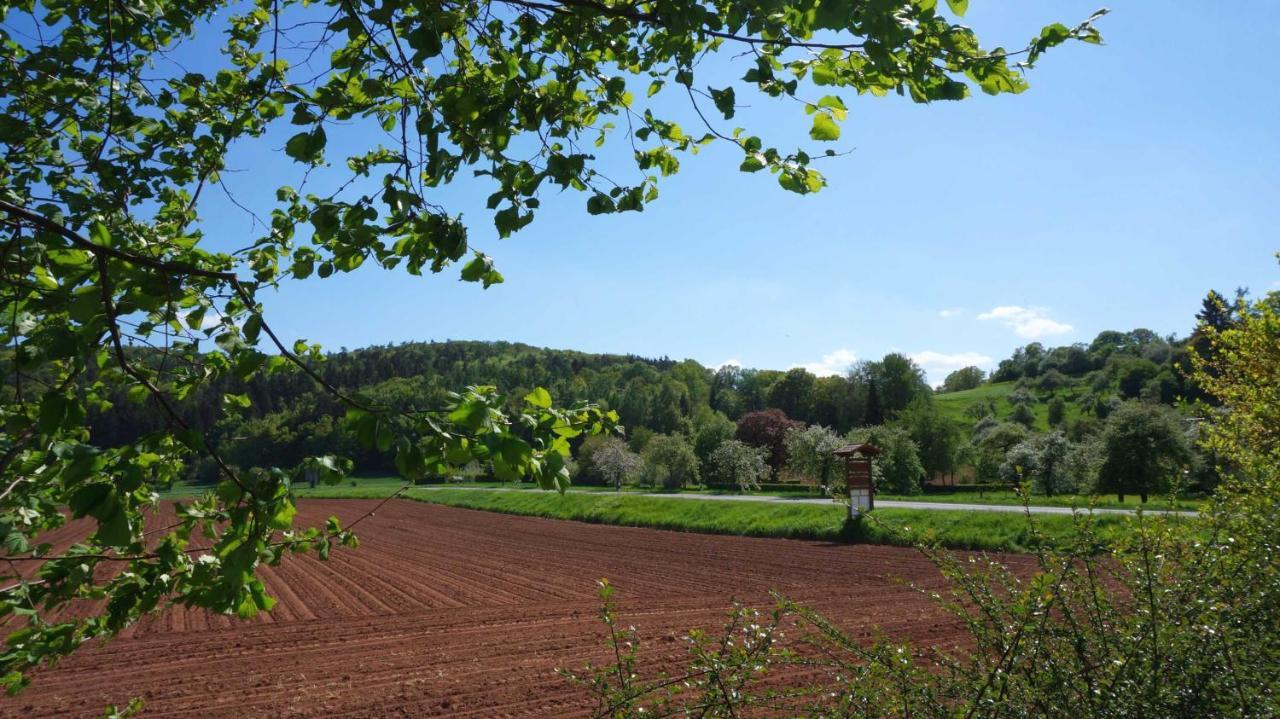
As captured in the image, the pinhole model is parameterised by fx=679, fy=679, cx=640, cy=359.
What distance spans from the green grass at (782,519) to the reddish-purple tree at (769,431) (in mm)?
30391

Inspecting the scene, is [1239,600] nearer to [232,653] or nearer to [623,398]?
[232,653]

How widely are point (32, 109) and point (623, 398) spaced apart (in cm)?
10207

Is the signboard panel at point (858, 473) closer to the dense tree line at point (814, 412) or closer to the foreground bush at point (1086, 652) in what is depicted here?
the dense tree line at point (814, 412)

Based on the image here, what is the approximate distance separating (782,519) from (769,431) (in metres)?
42.5

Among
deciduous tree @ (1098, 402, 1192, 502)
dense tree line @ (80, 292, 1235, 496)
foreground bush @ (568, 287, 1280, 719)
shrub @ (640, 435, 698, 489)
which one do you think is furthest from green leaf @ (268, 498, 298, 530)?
shrub @ (640, 435, 698, 489)

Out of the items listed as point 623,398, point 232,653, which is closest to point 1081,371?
point 623,398

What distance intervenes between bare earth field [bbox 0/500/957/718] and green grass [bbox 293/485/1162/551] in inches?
53.2

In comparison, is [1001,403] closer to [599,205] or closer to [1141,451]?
[1141,451]

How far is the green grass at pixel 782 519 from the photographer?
62.4 ft

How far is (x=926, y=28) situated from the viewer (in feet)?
7.04

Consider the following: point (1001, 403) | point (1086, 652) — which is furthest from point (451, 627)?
point (1001, 403)

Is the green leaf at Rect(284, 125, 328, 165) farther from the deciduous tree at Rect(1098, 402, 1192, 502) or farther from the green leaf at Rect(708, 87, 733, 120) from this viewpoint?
the deciduous tree at Rect(1098, 402, 1192, 502)

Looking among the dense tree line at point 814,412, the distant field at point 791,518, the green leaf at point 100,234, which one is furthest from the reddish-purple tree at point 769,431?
the green leaf at point 100,234

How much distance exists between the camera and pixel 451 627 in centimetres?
1262
